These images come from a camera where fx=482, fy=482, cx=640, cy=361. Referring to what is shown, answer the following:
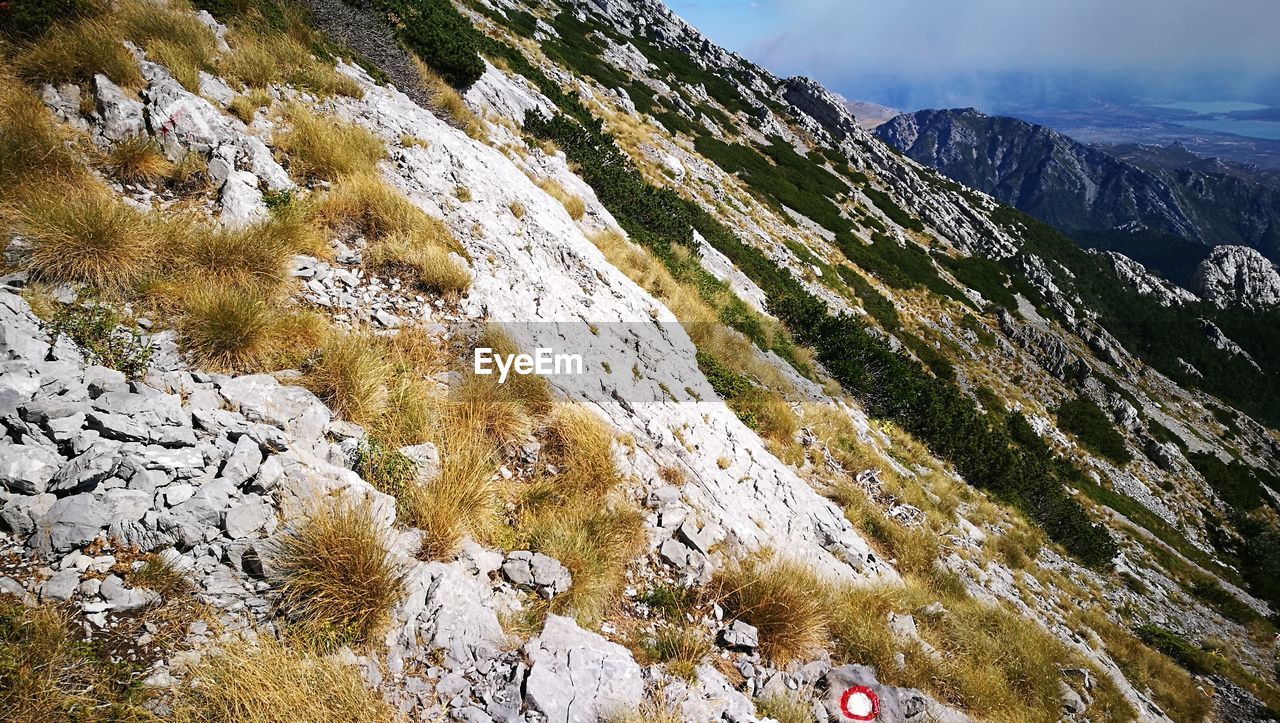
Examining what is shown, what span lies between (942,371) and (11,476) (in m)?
30.8

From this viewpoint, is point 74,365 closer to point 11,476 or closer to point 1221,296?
point 11,476

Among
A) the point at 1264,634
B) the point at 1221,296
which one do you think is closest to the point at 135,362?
the point at 1264,634

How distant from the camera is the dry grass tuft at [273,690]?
2.64 meters

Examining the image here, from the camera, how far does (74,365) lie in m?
3.68

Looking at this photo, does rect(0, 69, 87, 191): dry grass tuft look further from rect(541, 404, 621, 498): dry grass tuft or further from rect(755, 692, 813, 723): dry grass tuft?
rect(755, 692, 813, 723): dry grass tuft

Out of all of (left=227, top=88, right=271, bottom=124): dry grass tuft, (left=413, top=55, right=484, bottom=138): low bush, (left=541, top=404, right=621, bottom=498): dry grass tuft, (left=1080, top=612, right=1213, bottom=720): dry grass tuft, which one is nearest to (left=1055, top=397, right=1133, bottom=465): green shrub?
(left=1080, top=612, right=1213, bottom=720): dry grass tuft

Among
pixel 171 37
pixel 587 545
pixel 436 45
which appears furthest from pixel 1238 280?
pixel 171 37

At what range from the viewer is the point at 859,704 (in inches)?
175

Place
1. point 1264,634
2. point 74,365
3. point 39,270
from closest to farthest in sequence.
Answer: point 74,365 < point 39,270 < point 1264,634

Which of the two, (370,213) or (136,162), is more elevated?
(370,213)

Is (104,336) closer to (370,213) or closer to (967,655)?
(370,213)

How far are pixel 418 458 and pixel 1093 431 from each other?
4122cm

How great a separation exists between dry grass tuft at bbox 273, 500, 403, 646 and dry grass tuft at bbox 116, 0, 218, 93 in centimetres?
734

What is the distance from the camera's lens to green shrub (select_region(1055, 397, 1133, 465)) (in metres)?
30.5
